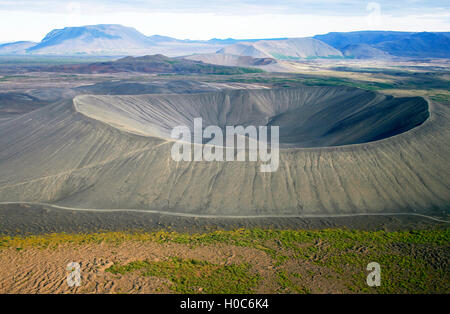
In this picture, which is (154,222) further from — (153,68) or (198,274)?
(153,68)

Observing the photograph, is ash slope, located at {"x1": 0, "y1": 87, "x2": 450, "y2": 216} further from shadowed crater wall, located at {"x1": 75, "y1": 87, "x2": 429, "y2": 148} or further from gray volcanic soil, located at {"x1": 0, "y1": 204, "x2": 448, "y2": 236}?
shadowed crater wall, located at {"x1": 75, "y1": 87, "x2": 429, "y2": 148}

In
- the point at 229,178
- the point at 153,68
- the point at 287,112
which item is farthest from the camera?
the point at 153,68

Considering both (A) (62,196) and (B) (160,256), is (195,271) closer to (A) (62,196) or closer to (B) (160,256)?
(B) (160,256)

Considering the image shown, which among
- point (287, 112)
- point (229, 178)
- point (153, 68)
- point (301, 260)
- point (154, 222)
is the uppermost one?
point (153, 68)

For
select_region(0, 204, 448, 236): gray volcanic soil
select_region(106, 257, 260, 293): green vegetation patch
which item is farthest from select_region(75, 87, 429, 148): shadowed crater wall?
select_region(106, 257, 260, 293): green vegetation patch

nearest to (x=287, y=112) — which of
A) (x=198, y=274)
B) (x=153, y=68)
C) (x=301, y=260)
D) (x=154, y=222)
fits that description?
(x=154, y=222)

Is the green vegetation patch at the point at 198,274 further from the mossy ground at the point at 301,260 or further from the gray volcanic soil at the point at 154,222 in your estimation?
the gray volcanic soil at the point at 154,222

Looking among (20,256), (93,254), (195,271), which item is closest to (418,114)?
(195,271)

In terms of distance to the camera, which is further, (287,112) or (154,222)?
(287,112)

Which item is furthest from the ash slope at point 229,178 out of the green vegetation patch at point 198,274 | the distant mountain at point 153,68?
the distant mountain at point 153,68
